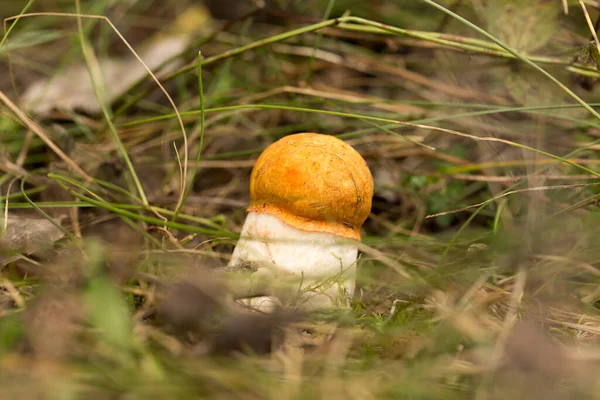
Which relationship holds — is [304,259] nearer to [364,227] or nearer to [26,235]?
[364,227]

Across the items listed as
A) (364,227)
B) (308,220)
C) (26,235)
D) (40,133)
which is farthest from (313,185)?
(40,133)

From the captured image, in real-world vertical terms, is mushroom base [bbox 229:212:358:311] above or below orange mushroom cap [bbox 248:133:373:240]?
below

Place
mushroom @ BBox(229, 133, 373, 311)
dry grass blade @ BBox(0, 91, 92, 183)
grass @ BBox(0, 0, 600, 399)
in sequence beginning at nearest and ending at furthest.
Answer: grass @ BBox(0, 0, 600, 399) → mushroom @ BBox(229, 133, 373, 311) → dry grass blade @ BBox(0, 91, 92, 183)

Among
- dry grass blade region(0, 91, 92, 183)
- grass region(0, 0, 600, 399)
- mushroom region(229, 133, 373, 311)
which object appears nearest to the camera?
grass region(0, 0, 600, 399)

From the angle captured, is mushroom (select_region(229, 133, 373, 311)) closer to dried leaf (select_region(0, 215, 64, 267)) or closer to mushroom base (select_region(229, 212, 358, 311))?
mushroom base (select_region(229, 212, 358, 311))

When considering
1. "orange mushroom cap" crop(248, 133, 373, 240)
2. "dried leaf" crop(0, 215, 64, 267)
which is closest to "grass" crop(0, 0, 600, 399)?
"dried leaf" crop(0, 215, 64, 267)

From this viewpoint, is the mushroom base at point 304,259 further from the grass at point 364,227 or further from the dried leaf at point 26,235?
the dried leaf at point 26,235

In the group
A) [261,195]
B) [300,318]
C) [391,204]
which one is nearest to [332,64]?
[391,204]

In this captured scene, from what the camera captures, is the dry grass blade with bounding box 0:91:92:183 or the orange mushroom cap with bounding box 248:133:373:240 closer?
the orange mushroom cap with bounding box 248:133:373:240
